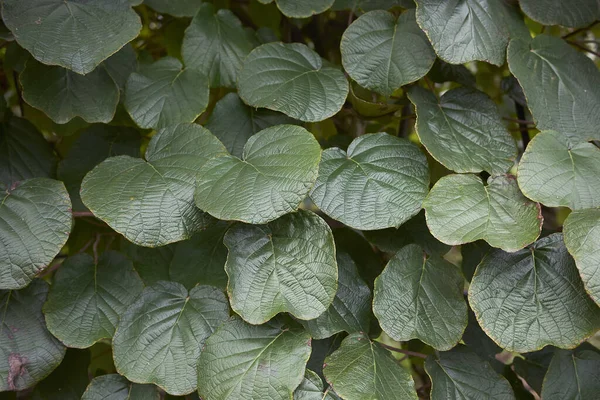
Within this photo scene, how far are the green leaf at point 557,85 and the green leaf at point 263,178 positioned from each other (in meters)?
A: 0.46

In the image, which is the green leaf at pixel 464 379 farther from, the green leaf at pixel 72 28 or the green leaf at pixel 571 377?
the green leaf at pixel 72 28

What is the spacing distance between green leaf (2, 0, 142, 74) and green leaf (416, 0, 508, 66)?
1.81 feet

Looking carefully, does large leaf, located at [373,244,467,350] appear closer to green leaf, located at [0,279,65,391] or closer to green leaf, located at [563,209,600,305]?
green leaf, located at [563,209,600,305]

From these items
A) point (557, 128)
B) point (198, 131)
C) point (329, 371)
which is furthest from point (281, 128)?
point (557, 128)

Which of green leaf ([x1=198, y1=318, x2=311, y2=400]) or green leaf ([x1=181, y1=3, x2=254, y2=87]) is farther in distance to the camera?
green leaf ([x1=181, y1=3, x2=254, y2=87])

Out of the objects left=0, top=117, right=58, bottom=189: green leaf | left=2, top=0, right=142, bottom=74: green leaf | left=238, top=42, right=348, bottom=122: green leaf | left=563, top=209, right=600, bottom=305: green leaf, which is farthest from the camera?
left=0, top=117, right=58, bottom=189: green leaf

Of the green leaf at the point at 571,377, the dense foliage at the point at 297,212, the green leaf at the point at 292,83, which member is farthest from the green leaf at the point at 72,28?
the green leaf at the point at 571,377

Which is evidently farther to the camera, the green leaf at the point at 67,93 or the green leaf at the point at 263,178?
the green leaf at the point at 67,93

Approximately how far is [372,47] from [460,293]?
1.69 feet

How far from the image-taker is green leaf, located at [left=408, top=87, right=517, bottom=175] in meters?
1.08

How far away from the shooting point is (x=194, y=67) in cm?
125

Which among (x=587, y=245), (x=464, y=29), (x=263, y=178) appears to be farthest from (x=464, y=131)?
(x=263, y=178)

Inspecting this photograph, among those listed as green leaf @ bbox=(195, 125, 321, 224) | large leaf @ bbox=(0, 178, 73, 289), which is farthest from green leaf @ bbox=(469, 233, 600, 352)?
large leaf @ bbox=(0, 178, 73, 289)

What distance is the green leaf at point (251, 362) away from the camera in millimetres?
954
